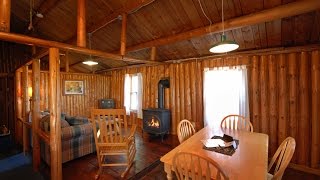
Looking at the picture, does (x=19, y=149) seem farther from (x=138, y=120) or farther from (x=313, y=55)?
(x=313, y=55)

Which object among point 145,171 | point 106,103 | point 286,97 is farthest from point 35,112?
point 286,97

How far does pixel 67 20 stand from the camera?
443 cm

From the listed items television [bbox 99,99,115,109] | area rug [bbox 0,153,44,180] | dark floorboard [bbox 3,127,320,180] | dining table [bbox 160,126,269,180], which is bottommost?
area rug [bbox 0,153,44,180]

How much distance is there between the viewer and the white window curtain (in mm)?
3797

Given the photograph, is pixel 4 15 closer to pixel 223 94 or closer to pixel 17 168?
pixel 17 168

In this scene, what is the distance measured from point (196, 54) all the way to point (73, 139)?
3.55 m

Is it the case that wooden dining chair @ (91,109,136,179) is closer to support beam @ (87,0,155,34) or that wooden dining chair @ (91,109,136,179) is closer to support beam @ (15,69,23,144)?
support beam @ (87,0,155,34)

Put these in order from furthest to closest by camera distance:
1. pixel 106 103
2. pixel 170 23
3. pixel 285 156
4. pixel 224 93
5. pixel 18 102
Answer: pixel 106 103
pixel 18 102
pixel 224 93
pixel 170 23
pixel 285 156

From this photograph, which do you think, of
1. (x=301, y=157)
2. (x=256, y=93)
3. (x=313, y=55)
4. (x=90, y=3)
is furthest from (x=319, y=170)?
(x=90, y=3)

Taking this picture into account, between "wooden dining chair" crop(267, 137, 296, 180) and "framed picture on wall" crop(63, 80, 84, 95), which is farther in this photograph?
"framed picture on wall" crop(63, 80, 84, 95)

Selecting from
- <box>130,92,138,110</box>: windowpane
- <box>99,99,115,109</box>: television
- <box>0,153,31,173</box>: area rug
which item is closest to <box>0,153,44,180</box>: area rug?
<box>0,153,31,173</box>: area rug

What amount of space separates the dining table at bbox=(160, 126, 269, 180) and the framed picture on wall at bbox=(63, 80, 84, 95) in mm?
6145

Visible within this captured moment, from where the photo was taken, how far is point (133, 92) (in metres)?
6.38

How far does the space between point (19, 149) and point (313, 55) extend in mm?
6822
